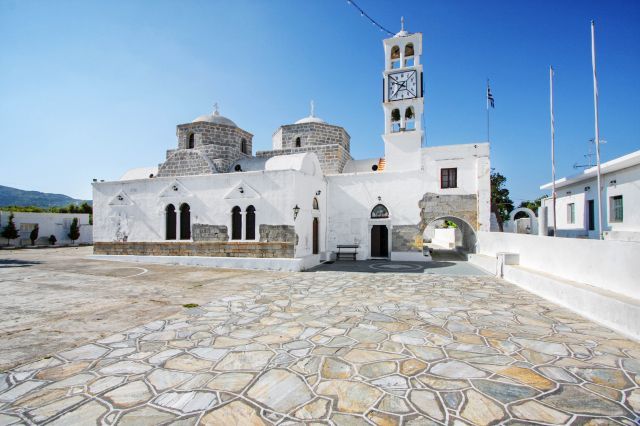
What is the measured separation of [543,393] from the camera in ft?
10.1

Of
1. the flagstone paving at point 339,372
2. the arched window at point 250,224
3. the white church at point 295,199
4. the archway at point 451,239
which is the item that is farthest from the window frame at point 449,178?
the flagstone paving at point 339,372

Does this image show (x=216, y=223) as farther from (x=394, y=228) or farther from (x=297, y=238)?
(x=394, y=228)

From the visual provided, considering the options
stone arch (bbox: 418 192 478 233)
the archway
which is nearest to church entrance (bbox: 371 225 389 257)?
the archway

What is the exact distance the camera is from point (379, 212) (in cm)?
1572

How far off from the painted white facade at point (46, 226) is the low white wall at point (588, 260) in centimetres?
3594

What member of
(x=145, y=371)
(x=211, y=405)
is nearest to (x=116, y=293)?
(x=145, y=371)

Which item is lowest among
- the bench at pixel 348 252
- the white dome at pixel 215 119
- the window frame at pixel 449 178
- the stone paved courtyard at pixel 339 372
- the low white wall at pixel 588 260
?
the stone paved courtyard at pixel 339 372

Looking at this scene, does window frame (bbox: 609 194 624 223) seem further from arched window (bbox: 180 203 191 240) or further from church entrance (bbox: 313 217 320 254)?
arched window (bbox: 180 203 191 240)

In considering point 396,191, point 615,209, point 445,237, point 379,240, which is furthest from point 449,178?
point 445,237

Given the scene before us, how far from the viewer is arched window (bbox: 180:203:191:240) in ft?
47.1

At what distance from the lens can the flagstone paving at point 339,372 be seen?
2.75m

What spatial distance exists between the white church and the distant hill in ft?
470

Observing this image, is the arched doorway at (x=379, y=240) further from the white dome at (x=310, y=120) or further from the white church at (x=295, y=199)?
the white dome at (x=310, y=120)

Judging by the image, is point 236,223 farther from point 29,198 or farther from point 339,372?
point 29,198
